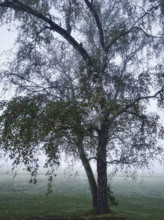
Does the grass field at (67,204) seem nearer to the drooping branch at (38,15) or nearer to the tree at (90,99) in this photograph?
the tree at (90,99)

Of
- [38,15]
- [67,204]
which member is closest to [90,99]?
[38,15]

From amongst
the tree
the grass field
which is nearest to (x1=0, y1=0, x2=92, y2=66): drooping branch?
the tree

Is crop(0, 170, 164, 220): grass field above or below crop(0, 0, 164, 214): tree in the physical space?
below

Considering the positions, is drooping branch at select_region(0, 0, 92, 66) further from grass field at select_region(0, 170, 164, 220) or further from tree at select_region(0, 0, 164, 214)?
grass field at select_region(0, 170, 164, 220)

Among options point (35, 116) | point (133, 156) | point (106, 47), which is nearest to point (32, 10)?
point (106, 47)

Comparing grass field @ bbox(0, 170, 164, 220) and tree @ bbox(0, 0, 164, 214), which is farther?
grass field @ bbox(0, 170, 164, 220)

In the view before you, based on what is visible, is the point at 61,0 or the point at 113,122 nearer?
the point at 113,122

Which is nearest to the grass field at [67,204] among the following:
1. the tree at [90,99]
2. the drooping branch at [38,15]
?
the tree at [90,99]

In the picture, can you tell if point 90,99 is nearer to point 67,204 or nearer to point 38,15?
point 38,15

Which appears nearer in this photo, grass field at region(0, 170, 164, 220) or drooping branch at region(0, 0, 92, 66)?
drooping branch at region(0, 0, 92, 66)

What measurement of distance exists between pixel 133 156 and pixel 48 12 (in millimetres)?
11275

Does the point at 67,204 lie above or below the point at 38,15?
below

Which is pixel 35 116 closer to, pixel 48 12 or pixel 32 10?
pixel 32 10

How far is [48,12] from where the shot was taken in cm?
1642
